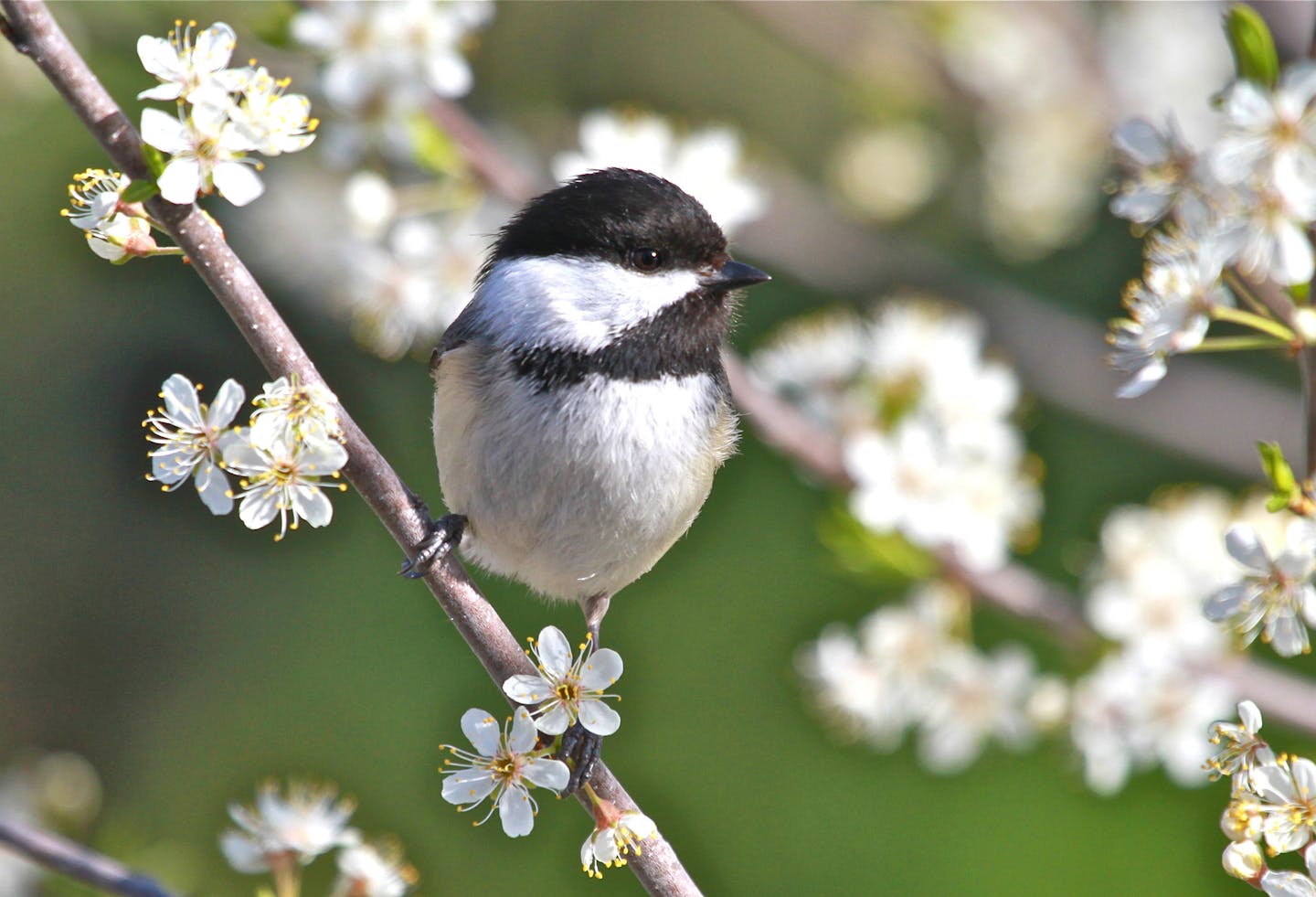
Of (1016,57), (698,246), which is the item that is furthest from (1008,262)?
(698,246)

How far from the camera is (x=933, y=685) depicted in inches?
103

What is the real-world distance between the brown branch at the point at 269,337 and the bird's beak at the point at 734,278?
688 millimetres

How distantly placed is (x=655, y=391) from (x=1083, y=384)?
1.27 m

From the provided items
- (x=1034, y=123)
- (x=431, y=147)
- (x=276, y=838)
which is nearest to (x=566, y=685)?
(x=276, y=838)

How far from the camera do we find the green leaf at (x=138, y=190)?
1.40m

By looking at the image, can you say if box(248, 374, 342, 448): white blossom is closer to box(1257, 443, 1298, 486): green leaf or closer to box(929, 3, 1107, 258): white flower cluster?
box(1257, 443, 1298, 486): green leaf

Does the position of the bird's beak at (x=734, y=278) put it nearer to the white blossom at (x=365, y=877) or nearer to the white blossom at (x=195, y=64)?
the white blossom at (x=195, y=64)

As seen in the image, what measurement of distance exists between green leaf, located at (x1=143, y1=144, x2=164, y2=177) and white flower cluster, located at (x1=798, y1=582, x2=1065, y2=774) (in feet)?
5.22

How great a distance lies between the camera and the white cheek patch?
2047 mm

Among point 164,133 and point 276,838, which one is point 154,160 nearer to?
point 164,133

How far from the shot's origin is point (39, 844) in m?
1.64

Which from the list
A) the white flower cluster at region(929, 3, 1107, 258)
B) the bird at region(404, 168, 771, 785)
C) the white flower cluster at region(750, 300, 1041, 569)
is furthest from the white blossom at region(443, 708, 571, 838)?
the white flower cluster at region(929, 3, 1107, 258)

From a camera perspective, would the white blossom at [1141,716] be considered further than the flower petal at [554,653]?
Yes

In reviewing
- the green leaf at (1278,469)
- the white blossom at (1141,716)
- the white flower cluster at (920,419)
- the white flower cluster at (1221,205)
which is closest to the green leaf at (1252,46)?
the white flower cluster at (1221,205)
